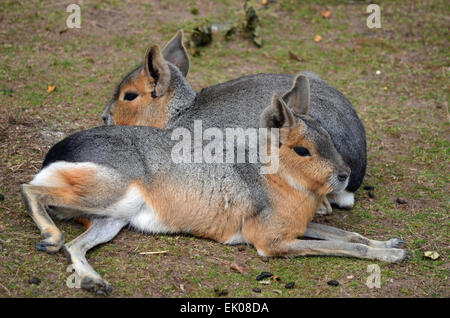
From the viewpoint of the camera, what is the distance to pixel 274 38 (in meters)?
8.20

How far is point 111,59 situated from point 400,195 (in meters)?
3.95

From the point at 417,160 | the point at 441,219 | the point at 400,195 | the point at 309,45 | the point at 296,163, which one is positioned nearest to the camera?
the point at 296,163

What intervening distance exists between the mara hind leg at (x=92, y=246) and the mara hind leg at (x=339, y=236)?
4.89ft

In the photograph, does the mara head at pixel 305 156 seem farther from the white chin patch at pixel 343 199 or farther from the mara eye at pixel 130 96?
the mara eye at pixel 130 96

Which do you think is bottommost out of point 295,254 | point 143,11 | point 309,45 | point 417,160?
point 295,254

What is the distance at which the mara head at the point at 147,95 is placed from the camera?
17.6 ft

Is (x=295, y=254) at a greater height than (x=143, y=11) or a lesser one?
lesser

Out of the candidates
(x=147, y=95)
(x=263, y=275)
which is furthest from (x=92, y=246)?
(x=147, y=95)

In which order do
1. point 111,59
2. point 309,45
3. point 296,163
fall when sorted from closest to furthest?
point 296,163 < point 111,59 < point 309,45

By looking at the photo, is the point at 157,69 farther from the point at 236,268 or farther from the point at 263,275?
the point at 263,275

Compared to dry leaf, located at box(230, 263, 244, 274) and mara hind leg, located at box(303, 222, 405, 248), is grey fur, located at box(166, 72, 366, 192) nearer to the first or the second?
mara hind leg, located at box(303, 222, 405, 248)

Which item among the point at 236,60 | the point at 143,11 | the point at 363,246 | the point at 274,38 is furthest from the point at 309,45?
the point at 363,246

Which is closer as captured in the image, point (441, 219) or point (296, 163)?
point (296, 163)

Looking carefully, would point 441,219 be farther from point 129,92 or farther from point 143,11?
point 143,11
